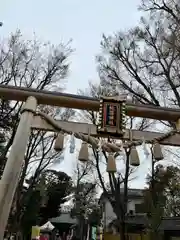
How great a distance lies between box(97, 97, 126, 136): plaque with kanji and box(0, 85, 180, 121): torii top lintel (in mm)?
176

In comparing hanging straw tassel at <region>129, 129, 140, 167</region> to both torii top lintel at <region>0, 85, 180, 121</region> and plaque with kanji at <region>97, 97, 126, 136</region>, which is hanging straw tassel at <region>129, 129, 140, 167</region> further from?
torii top lintel at <region>0, 85, 180, 121</region>

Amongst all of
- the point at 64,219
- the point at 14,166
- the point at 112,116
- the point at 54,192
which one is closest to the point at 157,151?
the point at 112,116

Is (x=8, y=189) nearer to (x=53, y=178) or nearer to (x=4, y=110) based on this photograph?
(x=4, y=110)

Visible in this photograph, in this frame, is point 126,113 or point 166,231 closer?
point 126,113

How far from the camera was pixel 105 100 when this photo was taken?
22.0 feet

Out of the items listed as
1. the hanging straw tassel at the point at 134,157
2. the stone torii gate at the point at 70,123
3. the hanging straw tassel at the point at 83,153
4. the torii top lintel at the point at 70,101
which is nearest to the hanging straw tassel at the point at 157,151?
the stone torii gate at the point at 70,123

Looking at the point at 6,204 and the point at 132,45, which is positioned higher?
the point at 132,45

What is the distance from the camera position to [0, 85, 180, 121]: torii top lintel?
6.59 metres

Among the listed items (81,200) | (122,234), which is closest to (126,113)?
(122,234)

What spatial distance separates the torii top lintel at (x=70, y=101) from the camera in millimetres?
6590

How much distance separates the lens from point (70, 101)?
6.67 m

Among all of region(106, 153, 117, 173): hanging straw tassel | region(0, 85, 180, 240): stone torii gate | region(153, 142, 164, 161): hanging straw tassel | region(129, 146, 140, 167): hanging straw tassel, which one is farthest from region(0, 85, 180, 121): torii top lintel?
region(106, 153, 117, 173): hanging straw tassel

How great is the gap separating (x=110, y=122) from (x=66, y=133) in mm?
951

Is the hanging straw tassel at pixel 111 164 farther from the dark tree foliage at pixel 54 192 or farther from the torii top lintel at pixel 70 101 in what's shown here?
the dark tree foliage at pixel 54 192
